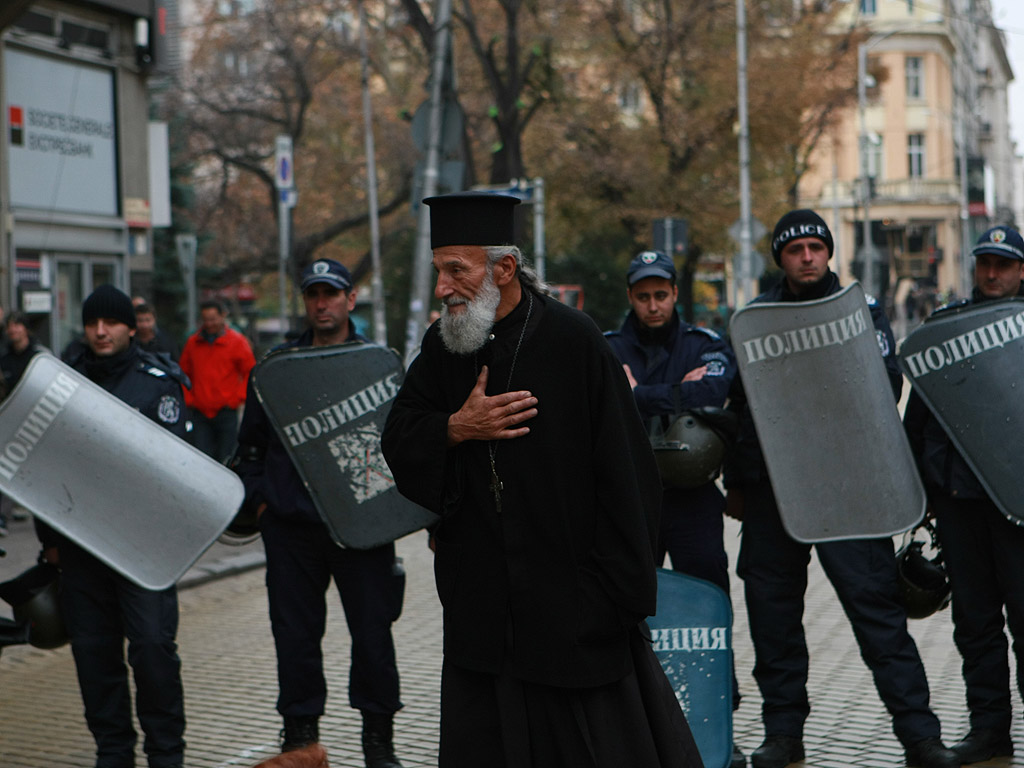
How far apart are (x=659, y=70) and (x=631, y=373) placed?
26492mm

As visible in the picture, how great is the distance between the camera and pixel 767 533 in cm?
523

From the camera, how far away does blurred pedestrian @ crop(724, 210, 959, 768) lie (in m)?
5.07

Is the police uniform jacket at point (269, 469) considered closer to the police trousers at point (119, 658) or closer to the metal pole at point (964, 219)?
the police trousers at point (119, 658)

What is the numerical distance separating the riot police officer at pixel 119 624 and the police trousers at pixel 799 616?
206 cm

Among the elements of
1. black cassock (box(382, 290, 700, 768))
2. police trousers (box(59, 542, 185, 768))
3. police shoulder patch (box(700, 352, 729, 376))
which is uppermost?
police shoulder patch (box(700, 352, 729, 376))

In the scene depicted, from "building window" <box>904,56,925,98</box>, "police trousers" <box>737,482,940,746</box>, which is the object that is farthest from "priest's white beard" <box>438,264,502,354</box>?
"building window" <box>904,56,925,98</box>

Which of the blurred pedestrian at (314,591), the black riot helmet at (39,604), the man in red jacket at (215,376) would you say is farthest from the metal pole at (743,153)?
the black riot helmet at (39,604)

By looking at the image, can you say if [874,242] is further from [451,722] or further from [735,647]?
[451,722]

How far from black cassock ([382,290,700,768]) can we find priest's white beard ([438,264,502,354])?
0.21 feet

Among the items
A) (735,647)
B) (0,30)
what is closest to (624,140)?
(0,30)

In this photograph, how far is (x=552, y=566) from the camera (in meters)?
3.34

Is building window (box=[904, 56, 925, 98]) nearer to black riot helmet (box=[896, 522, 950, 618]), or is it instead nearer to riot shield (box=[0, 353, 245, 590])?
black riot helmet (box=[896, 522, 950, 618])

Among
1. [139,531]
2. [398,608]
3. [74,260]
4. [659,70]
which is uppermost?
[659,70]

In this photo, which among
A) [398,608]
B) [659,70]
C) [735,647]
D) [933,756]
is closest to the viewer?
[933,756]
